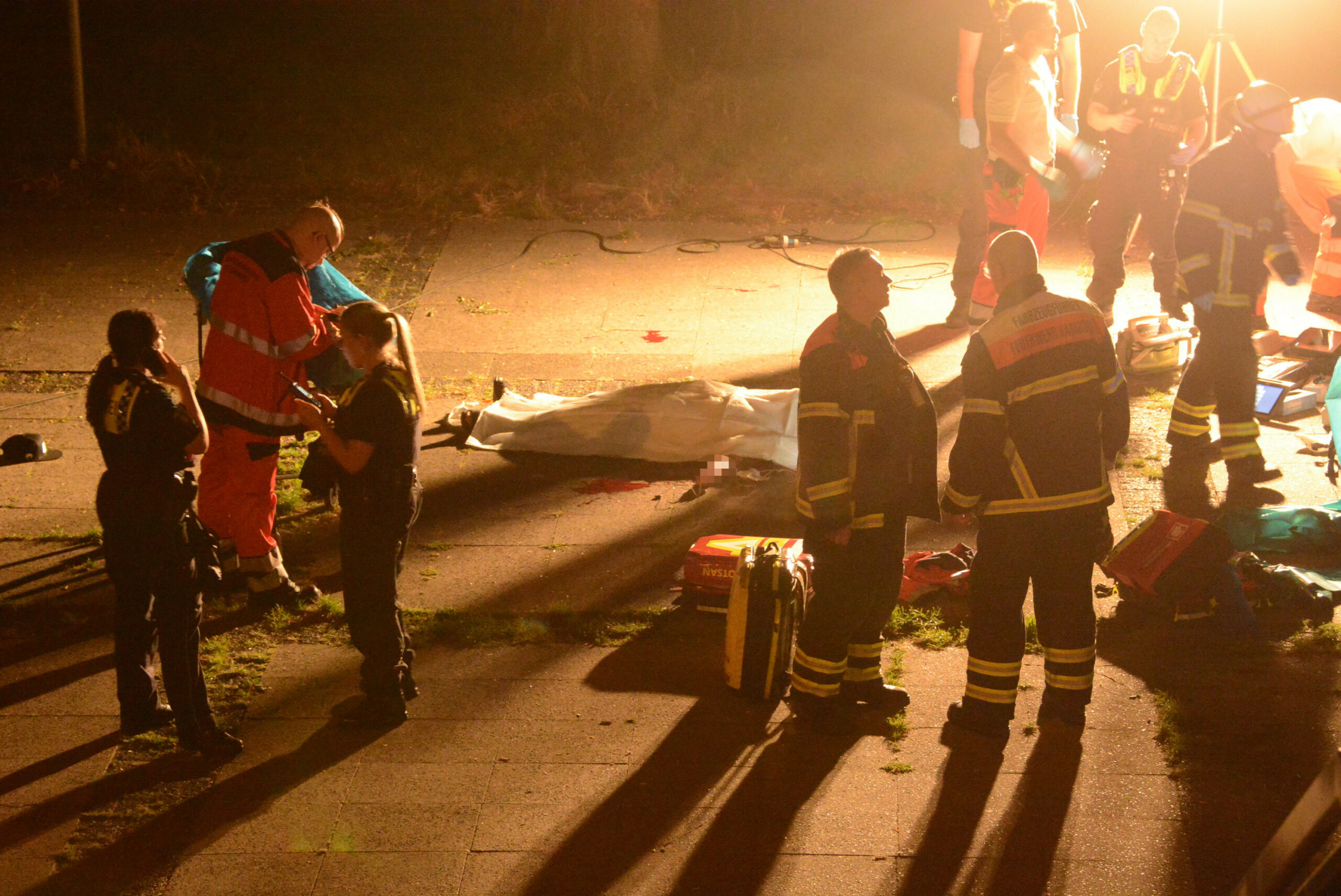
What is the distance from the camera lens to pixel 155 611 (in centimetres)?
486

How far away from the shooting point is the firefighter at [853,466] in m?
4.69

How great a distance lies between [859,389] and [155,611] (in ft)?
9.41

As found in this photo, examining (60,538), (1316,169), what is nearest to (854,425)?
(1316,169)

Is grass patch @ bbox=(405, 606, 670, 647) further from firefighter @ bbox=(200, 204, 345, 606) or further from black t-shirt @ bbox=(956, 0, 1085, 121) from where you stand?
black t-shirt @ bbox=(956, 0, 1085, 121)

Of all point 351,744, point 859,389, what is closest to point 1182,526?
point 859,389

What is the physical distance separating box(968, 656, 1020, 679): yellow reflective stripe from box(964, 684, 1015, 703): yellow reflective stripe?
0.06 metres

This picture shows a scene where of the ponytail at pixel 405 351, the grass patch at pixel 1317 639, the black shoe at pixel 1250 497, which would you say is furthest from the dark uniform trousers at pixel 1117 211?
the ponytail at pixel 405 351

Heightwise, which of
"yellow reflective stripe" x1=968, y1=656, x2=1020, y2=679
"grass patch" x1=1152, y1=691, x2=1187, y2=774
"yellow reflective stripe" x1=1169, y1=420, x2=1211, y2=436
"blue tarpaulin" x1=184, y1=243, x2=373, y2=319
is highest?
"blue tarpaulin" x1=184, y1=243, x2=373, y2=319

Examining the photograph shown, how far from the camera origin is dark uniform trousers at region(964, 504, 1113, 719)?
4789mm

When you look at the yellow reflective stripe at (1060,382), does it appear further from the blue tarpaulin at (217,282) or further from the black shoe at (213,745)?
the black shoe at (213,745)

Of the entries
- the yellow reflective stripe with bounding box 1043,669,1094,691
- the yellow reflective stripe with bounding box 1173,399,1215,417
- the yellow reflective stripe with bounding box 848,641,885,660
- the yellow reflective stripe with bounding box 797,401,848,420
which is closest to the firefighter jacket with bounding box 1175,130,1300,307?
the yellow reflective stripe with bounding box 1173,399,1215,417

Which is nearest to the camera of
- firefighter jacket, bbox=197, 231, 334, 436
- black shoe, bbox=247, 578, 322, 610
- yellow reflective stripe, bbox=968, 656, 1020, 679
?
yellow reflective stripe, bbox=968, 656, 1020, 679

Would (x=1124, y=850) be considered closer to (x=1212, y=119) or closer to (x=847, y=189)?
(x=1212, y=119)

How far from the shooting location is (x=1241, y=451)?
7.39m
